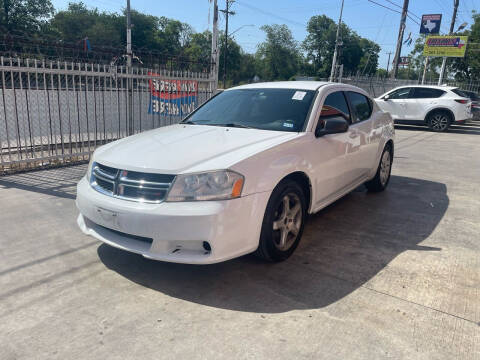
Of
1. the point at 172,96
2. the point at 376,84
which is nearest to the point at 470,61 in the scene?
the point at 376,84

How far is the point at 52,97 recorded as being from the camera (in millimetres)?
7031

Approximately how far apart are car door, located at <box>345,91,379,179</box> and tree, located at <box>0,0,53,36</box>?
60070 mm

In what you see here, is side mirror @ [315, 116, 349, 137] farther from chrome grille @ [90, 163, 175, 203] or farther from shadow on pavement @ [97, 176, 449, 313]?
chrome grille @ [90, 163, 175, 203]

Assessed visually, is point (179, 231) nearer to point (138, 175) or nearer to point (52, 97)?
point (138, 175)

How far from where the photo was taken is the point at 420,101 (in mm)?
15461

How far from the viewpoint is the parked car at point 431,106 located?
15023mm

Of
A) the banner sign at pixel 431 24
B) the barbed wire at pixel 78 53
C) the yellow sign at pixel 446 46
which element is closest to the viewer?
the barbed wire at pixel 78 53

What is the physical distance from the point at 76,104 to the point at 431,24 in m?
28.9

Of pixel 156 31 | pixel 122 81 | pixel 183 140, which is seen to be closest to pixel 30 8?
pixel 156 31

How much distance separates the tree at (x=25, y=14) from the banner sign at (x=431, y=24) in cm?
4932

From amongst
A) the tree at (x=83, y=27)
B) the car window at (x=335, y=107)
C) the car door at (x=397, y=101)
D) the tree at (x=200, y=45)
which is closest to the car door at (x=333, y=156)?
the car window at (x=335, y=107)

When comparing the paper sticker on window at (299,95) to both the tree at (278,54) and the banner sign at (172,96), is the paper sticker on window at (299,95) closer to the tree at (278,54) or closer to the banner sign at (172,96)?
the banner sign at (172,96)

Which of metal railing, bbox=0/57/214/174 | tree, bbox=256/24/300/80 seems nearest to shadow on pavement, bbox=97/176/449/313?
metal railing, bbox=0/57/214/174

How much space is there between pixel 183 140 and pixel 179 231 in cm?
110
